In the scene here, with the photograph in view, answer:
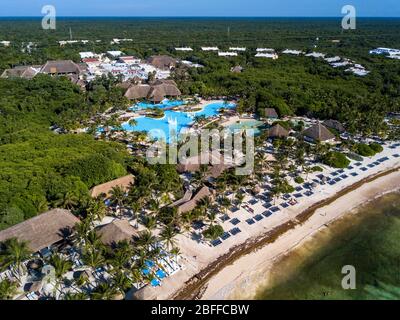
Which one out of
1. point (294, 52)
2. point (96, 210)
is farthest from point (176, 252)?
point (294, 52)

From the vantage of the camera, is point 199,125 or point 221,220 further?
point 199,125

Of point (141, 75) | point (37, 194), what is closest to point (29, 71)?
point (141, 75)

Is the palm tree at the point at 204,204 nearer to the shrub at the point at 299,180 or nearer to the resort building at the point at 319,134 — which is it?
the shrub at the point at 299,180

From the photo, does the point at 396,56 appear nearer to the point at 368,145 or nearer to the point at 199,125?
the point at 368,145

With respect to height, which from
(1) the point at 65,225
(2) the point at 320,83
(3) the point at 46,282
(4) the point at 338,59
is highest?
(4) the point at 338,59

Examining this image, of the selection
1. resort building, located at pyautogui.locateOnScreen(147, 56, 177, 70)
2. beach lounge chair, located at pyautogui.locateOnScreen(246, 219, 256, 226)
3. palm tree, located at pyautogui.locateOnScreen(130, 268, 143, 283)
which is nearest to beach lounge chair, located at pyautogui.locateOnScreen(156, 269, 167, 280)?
palm tree, located at pyautogui.locateOnScreen(130, 268, 143, 283)

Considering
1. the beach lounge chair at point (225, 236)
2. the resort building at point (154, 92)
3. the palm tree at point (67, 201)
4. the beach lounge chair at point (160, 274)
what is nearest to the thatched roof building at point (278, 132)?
the beach lounge chair at point (225, 236)

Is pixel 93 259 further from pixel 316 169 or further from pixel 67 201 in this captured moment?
pixel 316 169

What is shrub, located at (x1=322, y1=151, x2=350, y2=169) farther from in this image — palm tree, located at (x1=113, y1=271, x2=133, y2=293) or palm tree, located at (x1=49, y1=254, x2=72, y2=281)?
palm tree, located at (x1=49, y1=254, x2=72, y2=281)
